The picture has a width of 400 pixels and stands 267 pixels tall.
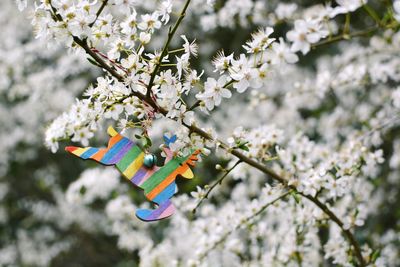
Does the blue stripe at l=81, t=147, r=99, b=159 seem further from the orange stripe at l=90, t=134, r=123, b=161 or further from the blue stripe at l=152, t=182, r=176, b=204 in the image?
the blue stripe at l=152, t=182, r=176, b=204

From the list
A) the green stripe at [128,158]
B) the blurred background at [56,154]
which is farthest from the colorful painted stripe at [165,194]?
the blurred background at [56,154]

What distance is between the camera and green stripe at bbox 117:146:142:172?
141cm

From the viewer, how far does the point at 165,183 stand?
54.7 inches

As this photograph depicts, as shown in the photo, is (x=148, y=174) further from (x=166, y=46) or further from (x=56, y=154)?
(x=56, y=154)

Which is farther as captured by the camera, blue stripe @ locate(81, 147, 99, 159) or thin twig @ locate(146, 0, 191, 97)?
blue stripe @ locate(81, 147, 99, 159)

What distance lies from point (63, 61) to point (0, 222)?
5.55 feet

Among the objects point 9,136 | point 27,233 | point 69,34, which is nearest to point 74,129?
point 69,34

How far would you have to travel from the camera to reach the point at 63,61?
423cm

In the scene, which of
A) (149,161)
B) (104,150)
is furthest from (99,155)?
(149,161)

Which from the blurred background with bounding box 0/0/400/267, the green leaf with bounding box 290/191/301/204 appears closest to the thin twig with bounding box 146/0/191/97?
the green leaf with bounding box 290/191/301/204

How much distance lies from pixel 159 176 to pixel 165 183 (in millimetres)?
24

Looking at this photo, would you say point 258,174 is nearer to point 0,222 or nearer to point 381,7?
point 381,7

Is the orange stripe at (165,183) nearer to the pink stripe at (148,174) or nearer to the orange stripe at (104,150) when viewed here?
the pink stripe at (148,174)

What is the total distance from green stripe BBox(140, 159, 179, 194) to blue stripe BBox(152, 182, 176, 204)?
3 cm
